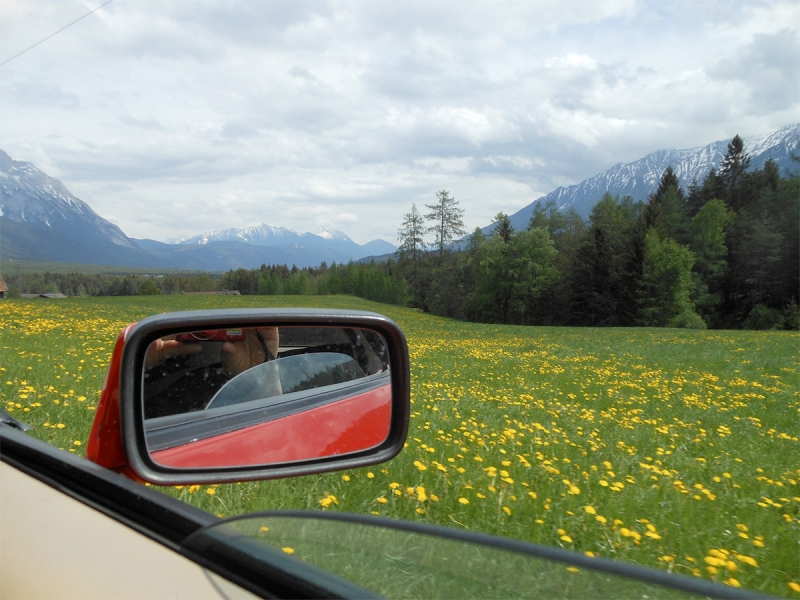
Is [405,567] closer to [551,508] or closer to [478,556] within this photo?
[478,556]

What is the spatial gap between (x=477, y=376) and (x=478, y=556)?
382 inches

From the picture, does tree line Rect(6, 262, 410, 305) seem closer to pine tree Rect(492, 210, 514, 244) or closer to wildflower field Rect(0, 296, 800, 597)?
pine tree Rect(492, 210, 514, 244)

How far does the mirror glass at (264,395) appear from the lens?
1.68m

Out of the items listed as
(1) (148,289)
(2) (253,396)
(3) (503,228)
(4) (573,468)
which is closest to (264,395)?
(2) (253,396)

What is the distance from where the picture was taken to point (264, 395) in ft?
6.46

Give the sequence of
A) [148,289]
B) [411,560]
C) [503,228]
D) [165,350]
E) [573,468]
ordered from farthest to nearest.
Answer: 1. [503,228]
2. [148,289]
3. [573,468]
4. [165,350]
5. [411,560]

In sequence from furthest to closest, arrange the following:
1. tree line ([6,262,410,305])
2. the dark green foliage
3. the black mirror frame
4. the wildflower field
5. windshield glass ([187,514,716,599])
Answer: the dark green foliage < tree line ([6,262,410,305]) < the wildflower field < the black mirror frame < windshield glass ([187,514,716,599])

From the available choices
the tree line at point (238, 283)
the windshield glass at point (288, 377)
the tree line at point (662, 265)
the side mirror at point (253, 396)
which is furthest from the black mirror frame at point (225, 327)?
the tree line at point (662, 265)

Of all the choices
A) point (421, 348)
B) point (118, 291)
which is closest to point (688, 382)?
point (421, 348)

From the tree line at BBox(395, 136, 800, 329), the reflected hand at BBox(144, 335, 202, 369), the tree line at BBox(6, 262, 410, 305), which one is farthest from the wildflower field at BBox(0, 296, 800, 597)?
the tree line at BBox(395, 136, 800, 329)

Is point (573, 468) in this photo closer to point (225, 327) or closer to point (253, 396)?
point (253, 396)

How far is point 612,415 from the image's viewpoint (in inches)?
280

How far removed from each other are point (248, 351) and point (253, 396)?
183 millimetres

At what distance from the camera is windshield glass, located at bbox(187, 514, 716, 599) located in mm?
863
